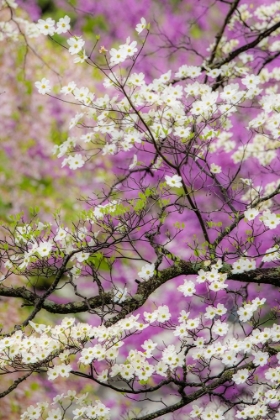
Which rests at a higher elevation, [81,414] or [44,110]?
[44,110]

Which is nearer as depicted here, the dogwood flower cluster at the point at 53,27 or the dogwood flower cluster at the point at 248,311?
the dogwood flower cluster at the point at 248,311

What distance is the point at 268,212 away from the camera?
8.91 feet

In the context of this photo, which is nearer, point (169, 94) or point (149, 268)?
point (149, 268)

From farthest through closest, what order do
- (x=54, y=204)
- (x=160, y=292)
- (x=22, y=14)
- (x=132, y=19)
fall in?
(x=132, y=19), (x=22, y=14), (x=54, y=204), (x=160, y=292)

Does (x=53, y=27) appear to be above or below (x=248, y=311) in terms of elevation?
above

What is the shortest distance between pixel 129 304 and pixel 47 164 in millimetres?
5457

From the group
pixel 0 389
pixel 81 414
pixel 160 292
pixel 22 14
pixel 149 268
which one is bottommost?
pixel 81 414

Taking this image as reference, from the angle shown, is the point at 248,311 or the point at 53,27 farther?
the point at 53,27

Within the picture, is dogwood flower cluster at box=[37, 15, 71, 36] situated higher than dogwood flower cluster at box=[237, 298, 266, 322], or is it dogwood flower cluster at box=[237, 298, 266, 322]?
dogwood flower cluster at box=[37, 15, 71, 36]

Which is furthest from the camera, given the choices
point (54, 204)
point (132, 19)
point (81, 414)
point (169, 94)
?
point (132, 19)

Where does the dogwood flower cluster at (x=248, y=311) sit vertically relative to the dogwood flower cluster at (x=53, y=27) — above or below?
below

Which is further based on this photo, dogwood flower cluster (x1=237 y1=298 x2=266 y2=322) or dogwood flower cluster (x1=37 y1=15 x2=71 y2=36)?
dogwood flower cluster (x1=37 y1=15 x2=71 y2=36)

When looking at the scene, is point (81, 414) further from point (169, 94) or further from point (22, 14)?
point (22, 14)

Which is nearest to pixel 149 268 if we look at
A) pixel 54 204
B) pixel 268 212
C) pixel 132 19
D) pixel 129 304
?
pixel 129 304
